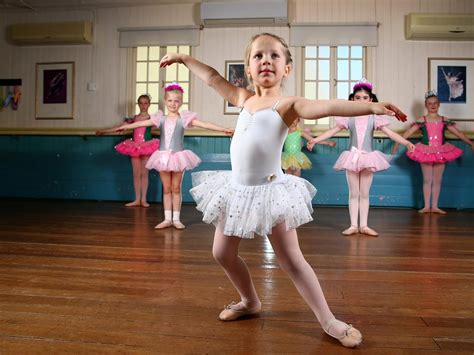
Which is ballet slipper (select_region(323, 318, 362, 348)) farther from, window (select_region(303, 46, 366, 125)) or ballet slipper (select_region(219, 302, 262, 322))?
window (select_region(303, 46, 366, 125))

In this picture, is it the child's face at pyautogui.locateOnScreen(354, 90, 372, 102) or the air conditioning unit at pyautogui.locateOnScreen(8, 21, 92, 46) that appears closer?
the child's face at pyautogui.locateOnScreen(354, 90, 372, 102)

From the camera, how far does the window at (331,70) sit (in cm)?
584

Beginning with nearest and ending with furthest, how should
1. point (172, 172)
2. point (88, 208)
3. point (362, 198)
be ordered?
point (362, 198), point (172, 172), point (88, 208)

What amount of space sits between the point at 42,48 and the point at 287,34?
3833 millimetres

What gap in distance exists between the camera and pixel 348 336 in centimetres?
120

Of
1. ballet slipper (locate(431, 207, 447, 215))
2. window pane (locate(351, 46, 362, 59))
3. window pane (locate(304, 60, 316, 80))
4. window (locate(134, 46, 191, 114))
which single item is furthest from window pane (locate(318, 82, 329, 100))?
ballet slipper (locate(431, 207, 447, 215))

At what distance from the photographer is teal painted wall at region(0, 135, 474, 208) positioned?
18.1 ft

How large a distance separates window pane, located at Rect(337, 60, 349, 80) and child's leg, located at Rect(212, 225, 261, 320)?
5031mm

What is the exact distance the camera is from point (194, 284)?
181 centimetres

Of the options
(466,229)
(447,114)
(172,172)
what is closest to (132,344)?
(172,172)

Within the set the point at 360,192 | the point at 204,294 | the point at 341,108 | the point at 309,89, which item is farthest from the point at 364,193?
the point at 309,89

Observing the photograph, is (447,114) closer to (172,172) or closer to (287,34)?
(287,34)

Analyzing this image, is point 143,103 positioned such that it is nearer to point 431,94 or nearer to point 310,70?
point 310,70

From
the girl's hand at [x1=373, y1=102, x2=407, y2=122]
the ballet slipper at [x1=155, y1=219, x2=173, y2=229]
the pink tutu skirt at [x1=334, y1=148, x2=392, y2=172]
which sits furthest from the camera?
the ballet slipper at [x1=155, y1=219, x2=173, y2=229]
